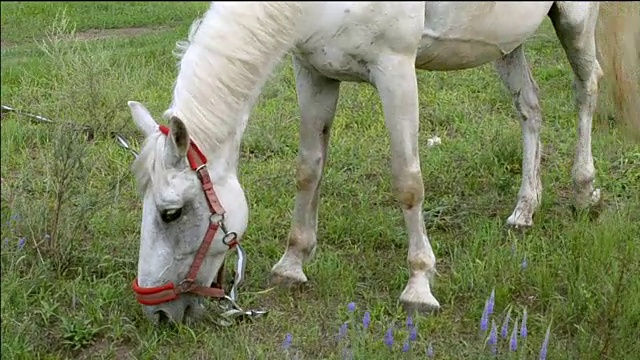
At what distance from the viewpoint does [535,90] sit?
4.65 m

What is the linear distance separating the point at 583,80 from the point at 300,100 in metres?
1.84

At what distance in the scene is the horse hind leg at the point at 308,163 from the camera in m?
3.64

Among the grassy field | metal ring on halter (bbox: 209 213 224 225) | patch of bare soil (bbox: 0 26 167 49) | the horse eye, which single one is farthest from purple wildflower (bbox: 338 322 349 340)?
patch of bare soil (bbox: 0 26 167 49)

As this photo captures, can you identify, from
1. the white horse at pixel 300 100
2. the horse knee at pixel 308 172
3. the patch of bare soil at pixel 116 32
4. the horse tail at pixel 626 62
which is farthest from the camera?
the patch of bare soil at pixel 116 32

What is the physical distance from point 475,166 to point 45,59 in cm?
A: 340

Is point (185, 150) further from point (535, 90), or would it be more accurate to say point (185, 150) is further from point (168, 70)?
point (168, 70)

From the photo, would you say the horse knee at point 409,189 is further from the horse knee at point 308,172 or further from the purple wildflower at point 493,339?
the purple wildflower at point 493,339

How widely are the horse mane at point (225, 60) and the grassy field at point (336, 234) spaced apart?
267 millimetres

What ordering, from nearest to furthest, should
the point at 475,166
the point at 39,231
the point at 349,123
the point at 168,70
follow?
the point at 39,231, the point at 475,166, the point at 349,123, the point at 168,70

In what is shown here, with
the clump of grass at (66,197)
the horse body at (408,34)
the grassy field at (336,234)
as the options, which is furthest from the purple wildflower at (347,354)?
the horse body at (408,34)

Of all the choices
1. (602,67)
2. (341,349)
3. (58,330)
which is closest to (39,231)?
(58,330)

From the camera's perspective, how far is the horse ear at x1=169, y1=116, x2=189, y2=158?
8.88ft

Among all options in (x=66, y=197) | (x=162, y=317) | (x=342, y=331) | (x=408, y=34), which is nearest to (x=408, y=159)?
(x=408, y=34)

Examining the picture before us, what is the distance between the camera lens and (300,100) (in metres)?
3.68
